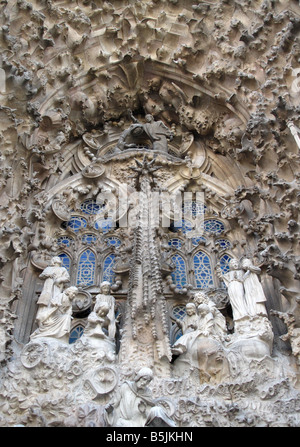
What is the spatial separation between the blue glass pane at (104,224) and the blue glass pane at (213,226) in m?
1.82

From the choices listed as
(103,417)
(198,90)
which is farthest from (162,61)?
(103,417)

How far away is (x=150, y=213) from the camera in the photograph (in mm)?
8789

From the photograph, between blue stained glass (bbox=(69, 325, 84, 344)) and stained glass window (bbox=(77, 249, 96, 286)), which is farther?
stained glass window (bbox=(77, 249, 96, 286))

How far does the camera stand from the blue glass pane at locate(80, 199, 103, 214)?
10.2 metres

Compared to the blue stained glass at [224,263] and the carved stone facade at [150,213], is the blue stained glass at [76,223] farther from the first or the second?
the blue stained glass at [224,263]

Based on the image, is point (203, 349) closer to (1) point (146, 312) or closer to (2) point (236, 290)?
(1) point (146, 312)

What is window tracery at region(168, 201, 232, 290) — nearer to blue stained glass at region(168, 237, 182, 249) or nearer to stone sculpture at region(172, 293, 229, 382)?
blue stained glass at region(168, 237, 182, 249)

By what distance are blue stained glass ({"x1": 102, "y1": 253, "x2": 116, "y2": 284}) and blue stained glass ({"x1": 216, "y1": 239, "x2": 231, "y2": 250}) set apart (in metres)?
1.95

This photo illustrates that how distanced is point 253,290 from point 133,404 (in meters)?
2.66

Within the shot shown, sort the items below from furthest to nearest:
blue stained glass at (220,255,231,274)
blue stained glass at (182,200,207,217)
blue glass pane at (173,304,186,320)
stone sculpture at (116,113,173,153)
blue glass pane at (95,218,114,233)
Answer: stone sculpture at (116,113,173,153)
blue stained glass at (182,200,207,217)
blue glass pane at (95,218,114,233)
blue stained glass at (220,255,231,274)
blue glass pane at (173,304,186,320)

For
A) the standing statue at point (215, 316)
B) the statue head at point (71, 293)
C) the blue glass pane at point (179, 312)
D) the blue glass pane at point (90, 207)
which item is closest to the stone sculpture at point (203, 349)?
the standing statue at point (215, 316)

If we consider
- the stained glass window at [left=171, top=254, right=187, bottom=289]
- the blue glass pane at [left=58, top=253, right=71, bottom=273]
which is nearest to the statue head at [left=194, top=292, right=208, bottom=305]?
the stained glass window at [left=171, top=254, right=187, bottom=289]

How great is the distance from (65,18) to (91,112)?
203 cm

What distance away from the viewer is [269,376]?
674 centimetres
